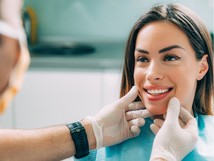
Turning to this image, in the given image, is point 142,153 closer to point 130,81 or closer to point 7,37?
point 130,81

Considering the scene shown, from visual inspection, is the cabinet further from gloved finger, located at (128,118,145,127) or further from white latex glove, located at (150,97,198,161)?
white latex glove, located at (150,97,198,161)

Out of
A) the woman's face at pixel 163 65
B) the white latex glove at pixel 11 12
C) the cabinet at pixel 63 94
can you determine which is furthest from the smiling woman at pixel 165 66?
the cabinet at pixel 63 94

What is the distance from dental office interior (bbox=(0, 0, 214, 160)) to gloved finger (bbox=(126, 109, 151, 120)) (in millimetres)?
849

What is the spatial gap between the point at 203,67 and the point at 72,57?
4.31ft

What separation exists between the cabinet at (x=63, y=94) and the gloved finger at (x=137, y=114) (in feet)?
3.33

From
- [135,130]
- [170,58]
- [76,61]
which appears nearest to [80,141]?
[135,130]

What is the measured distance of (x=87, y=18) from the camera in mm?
2961

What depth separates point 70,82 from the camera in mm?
2369

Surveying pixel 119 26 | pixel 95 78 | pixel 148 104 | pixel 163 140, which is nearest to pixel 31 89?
pixel 95 78

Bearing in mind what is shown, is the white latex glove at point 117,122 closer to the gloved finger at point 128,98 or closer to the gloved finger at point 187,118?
the gloved finger at point 128,98

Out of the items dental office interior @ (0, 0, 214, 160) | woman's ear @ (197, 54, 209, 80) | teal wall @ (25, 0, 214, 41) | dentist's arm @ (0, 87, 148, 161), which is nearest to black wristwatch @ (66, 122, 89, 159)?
dentist's arm @ (0, 87, 148, 161)

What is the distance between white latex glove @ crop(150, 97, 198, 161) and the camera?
105 cm

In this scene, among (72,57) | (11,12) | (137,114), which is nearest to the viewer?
(11,12)

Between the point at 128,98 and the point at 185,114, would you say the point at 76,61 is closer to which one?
the point at 128,98
